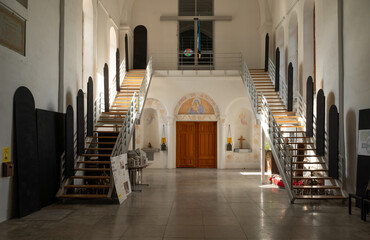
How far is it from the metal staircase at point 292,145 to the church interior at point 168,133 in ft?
0.19

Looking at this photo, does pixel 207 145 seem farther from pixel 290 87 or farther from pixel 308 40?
pixel 308 40

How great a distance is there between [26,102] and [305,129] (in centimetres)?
841

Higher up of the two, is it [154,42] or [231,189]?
[154,42]

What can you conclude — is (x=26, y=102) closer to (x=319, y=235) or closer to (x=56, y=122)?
(x=56, y=122)

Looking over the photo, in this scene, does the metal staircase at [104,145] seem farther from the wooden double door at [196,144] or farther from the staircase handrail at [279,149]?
the staircase handrail at [279,149]

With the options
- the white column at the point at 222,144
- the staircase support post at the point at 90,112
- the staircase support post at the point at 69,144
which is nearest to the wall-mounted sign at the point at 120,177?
the staircase support post at the point at 69,144

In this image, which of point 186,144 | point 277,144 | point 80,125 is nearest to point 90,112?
point 80,125

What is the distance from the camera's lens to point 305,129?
11672 mm

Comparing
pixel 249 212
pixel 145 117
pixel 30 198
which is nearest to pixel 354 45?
pixel 249 212

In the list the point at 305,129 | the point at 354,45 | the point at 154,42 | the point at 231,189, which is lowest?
the point at 231,189

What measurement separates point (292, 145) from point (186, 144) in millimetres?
7426

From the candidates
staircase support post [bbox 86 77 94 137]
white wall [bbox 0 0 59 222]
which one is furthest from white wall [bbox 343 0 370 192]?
white wall [bbox 0 0 59 222]

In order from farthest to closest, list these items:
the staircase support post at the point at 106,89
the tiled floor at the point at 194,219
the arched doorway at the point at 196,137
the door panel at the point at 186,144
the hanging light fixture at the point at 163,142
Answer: the door panel at the point at 186,144 < the arched doorway at the point at 196,137 < the hanging light fixture at the point at 163,142 < the staircase support post at the point at 106,89 < the tiled floor at the point at 194,219

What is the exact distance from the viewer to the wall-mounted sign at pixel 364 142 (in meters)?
7.99
